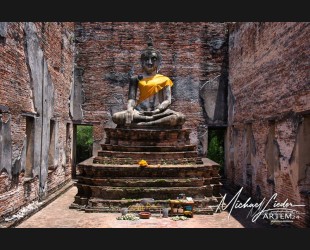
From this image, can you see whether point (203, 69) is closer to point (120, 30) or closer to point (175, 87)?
point (175, 87)

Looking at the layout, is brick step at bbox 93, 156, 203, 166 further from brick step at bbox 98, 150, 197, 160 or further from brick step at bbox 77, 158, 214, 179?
brick step at bbox 77, 158, 214, 179

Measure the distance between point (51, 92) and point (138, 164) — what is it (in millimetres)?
4038

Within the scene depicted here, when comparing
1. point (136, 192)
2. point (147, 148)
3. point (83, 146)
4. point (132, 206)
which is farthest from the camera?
point (83, 146)

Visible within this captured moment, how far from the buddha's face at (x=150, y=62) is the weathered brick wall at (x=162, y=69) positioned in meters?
4.13

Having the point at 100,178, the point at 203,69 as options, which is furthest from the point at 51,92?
the point at 203,69

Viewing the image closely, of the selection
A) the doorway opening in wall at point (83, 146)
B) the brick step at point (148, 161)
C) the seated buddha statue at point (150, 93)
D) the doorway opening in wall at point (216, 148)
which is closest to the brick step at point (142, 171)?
the brick step at point (148, 161)

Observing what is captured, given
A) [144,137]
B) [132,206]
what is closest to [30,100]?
[144,137]

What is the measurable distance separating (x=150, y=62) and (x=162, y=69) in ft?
14.1

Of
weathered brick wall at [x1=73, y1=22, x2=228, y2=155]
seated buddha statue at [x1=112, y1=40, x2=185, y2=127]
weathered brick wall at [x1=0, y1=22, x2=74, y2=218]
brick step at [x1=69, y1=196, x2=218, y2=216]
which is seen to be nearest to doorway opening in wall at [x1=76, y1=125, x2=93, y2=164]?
weathered brick wall at [x1=73, y1=22, x2=228, y2=155]

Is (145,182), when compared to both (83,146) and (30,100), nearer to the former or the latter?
(30,100)

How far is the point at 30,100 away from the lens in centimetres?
942

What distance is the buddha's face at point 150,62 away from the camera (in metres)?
10.6

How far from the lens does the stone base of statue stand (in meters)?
8.46

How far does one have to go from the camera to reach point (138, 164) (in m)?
9.04
